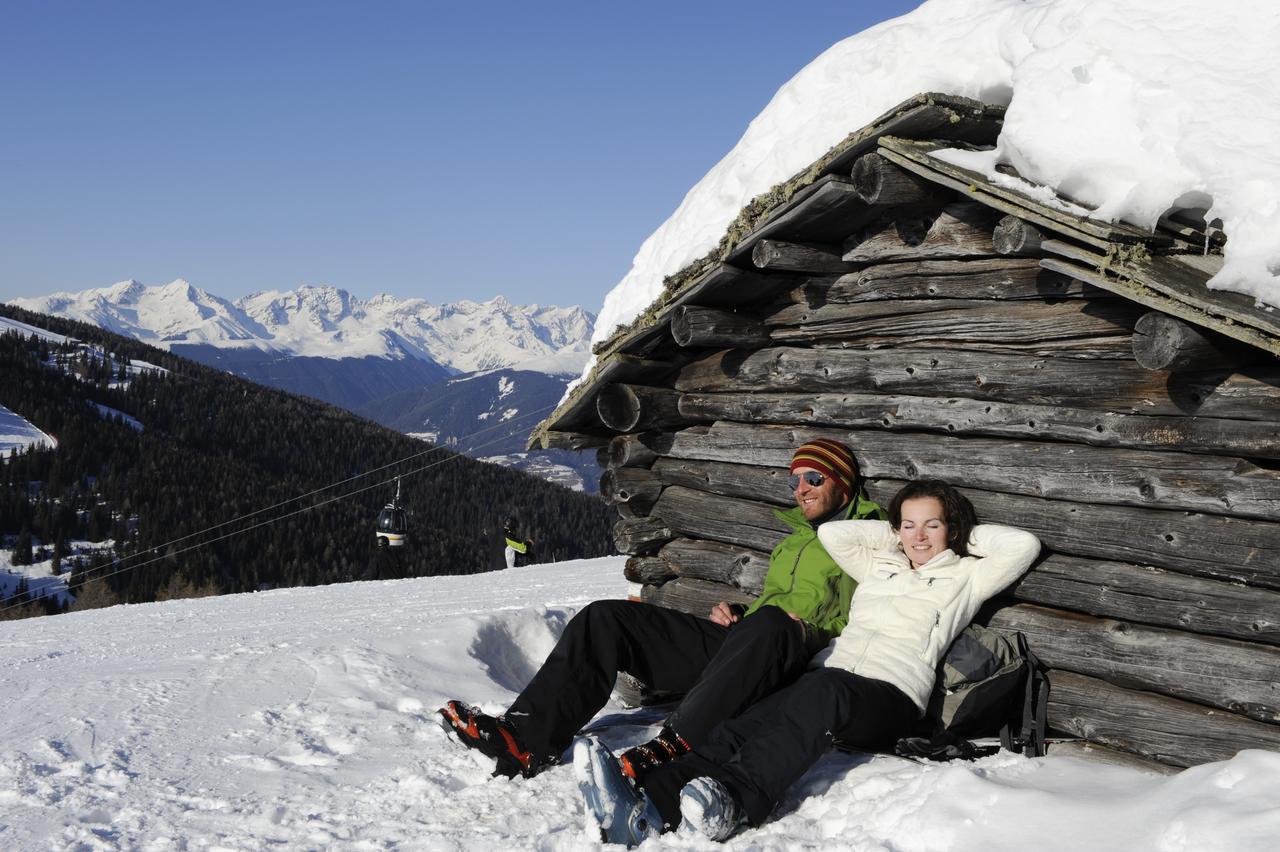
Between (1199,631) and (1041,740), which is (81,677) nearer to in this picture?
(1041,740)

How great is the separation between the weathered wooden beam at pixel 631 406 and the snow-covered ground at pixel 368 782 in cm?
188

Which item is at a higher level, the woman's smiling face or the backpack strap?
the woman's smiling face

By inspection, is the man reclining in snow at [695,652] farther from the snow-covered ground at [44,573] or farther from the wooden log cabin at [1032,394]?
the snow-covered ground at [44,573]

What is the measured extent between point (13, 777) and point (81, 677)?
2249mm

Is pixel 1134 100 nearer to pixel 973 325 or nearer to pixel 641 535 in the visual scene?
pixel 973 325

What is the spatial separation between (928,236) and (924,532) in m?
1.57

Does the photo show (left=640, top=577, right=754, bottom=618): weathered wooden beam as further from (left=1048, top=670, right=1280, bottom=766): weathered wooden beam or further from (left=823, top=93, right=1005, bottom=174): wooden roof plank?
(left=823, top=93, right=1005, bottom=174): wooden roof plank

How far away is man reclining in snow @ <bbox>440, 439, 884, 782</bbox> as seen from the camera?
4.33m

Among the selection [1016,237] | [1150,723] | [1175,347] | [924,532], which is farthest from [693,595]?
[1175,347]

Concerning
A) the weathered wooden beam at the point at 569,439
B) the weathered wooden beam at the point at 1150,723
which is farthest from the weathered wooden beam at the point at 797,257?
the weathered wooden beam at the point at 1150,723

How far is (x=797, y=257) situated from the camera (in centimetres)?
543

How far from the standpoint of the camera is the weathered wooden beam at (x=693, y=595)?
6465 millimetres

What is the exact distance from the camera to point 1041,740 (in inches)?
174

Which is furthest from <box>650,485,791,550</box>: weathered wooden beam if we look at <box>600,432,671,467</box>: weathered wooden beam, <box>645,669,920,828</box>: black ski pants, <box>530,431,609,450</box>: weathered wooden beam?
<box>645,669,920,828</box>: black ski pants
